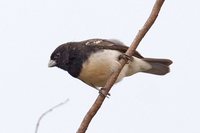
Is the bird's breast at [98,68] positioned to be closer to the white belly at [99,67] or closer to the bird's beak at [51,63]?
the white belly at [99,67]

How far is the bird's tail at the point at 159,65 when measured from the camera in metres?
5.99

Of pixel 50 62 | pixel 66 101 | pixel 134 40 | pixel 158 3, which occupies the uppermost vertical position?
pixel 158 3

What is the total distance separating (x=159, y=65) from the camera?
607cm

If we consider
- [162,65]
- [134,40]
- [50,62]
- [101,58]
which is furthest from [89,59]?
[134,40]

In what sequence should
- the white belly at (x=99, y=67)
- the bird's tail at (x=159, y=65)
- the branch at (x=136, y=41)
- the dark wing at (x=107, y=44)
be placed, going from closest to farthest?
the branch at (x=136, y=41) → the white belly at (x=99, y=67) → the dark wing at (x=107, y=44) → the bird's tail at (x=159, y=65)

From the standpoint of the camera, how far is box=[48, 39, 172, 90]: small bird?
5.23 m

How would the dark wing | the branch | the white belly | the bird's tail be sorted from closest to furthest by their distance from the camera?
the branch
the white belly
the dark wing
the bird's tail

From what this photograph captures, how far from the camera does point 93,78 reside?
5270 mm

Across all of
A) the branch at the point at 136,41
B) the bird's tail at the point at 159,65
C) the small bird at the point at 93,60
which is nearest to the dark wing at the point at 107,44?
the small bird at the point at 93,60

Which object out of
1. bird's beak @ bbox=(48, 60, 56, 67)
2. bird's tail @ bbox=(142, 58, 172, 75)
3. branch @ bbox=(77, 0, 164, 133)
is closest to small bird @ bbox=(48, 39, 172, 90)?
bird's beak @ bbox=(48, 60, 56, 67)

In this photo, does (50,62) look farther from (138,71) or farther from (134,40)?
(134,40)

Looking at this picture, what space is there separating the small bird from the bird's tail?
0.65ft

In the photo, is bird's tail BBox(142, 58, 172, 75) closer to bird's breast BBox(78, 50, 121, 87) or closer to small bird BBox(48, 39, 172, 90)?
small bird BBox(48, 39, 172, 90)

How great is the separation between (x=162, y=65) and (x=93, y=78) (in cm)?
110
